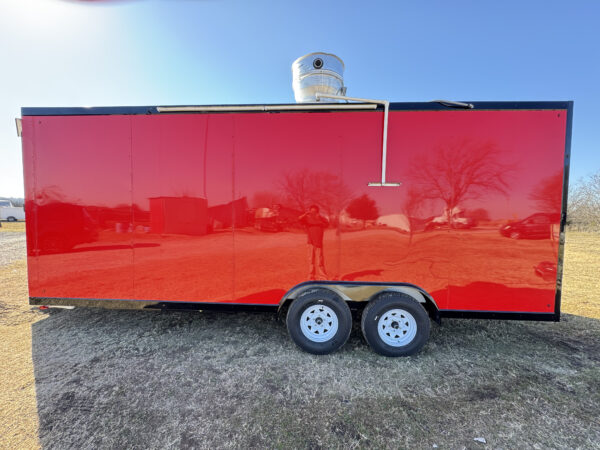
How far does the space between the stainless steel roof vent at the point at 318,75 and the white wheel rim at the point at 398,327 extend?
3.50m

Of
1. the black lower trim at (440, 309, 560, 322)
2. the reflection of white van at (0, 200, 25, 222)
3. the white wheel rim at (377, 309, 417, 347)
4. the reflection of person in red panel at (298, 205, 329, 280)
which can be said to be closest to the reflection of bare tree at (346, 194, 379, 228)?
the reflection of person in red panel at (298, 205, 329, 280)

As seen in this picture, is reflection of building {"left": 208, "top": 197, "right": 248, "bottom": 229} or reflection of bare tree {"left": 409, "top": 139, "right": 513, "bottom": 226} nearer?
reflection of bare tree {"left": 409, "top": 139, "right": 513, "bottom": 226}

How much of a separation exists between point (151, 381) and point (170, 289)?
3.58ft

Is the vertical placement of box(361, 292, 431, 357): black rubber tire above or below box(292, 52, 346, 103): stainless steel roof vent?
below

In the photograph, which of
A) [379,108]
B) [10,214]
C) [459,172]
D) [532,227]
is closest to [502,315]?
[532,227]

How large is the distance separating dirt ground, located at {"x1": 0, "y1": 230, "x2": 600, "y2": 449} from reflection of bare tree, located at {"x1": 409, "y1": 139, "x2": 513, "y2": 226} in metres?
2.08

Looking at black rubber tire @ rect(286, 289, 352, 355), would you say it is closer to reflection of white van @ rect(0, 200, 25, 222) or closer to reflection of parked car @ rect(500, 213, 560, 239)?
reflection of parked car @ rect(500, 213, 560, 239)

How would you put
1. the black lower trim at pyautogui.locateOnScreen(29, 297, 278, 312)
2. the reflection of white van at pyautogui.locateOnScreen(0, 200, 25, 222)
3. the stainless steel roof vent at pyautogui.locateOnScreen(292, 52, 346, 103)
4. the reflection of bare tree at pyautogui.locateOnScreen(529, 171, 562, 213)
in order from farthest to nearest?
the reflection of white van at pyautogui.locateOnScreen(0, 200, 25, 222) → the stainless steel roof vent at pyautogui.locateOnScreen(292, 52, 346, 103) → the black lower trim at pyautogui.locateOnScreen(29, 297, 278, 312) → the reflection of bare tree at pyautogui.locateOnScreen(529, 171, 562, 213)

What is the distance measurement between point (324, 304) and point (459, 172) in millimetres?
2407

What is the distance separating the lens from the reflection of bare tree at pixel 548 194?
2.94 metres

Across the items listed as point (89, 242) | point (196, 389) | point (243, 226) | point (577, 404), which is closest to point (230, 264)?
point (243, 226)

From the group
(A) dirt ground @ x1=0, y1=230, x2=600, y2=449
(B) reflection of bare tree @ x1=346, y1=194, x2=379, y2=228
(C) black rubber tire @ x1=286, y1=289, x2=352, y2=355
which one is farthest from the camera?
(C) black rubber tire @ x1=286, y1=289, x2=352, y2=355

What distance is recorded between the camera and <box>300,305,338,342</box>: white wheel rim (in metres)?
3.27

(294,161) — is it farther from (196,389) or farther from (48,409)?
(48,409)
